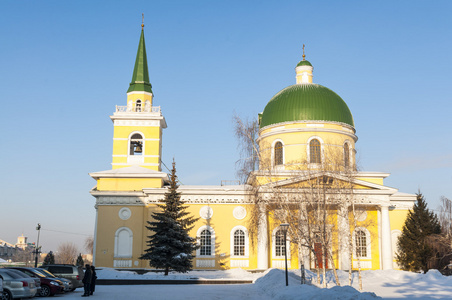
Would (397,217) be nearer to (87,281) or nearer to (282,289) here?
(282,289)

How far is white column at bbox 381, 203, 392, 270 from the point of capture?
30531mm

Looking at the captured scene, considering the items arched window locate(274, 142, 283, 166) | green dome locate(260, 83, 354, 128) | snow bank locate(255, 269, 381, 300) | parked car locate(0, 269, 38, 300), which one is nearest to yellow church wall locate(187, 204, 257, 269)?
arched window locate(274, 142, 283, 166)

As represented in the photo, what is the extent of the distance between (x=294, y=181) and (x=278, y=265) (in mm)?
6240

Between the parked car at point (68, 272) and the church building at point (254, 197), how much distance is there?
470 inches

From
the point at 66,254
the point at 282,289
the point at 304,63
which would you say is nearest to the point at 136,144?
the point at 304,63

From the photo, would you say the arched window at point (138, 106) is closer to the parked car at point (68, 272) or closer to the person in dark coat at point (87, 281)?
the parked car at point (68, 272)

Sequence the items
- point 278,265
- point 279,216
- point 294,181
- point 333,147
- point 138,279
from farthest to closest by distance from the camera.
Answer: point 333,147 → point 278,265 → point 294,181 → point 279,216 → point 138,279

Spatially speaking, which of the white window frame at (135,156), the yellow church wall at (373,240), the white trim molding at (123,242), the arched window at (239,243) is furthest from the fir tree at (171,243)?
the yellow church wall at (373,240)

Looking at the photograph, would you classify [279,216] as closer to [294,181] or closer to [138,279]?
[294,181]

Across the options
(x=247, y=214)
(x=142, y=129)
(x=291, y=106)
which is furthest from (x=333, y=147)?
(x=142, y=129)

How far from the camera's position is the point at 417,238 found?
102 feet

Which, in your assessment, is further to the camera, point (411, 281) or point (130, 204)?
point (130, 204)

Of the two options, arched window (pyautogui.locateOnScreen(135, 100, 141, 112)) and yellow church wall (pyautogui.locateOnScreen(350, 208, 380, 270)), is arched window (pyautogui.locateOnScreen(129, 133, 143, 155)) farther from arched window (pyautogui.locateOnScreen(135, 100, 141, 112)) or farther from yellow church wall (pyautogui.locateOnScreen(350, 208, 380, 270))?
yellow church wall (pyautogui.locateOnScreen(350, 208, 380, 270))

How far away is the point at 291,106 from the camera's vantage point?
118ft
